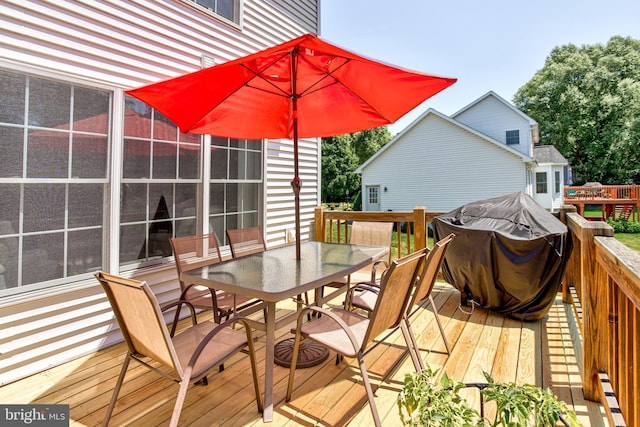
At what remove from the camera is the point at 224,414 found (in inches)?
85.8

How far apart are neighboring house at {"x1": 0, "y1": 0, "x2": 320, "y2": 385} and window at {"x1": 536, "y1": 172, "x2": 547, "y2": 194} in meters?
18.3

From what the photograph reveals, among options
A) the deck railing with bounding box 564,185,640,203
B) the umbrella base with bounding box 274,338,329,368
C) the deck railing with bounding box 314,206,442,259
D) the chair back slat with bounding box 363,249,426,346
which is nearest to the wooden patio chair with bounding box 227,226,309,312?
the umbrella base with bounding box 274,338,329,368

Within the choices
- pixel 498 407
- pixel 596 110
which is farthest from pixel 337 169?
pixel 498 407

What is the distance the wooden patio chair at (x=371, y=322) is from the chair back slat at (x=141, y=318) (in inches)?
31.3

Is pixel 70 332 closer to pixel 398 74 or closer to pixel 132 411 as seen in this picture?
pixel 132 411

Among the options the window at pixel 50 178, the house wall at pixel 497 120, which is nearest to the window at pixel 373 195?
the house wall at pixel 497 120

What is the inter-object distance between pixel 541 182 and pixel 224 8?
18.6m

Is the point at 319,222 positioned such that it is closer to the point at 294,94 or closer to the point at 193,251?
the point at 193,251

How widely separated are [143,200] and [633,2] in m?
31.1

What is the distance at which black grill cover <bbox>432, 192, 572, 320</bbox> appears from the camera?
3369 mm

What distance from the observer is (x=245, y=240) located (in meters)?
3.79

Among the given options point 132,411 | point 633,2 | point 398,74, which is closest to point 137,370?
point 132,411

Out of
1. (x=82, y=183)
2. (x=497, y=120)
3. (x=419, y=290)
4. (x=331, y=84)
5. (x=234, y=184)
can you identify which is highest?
(x=497, y=120)

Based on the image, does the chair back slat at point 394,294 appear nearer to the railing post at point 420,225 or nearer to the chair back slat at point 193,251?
the chair back slat at point 193,251
